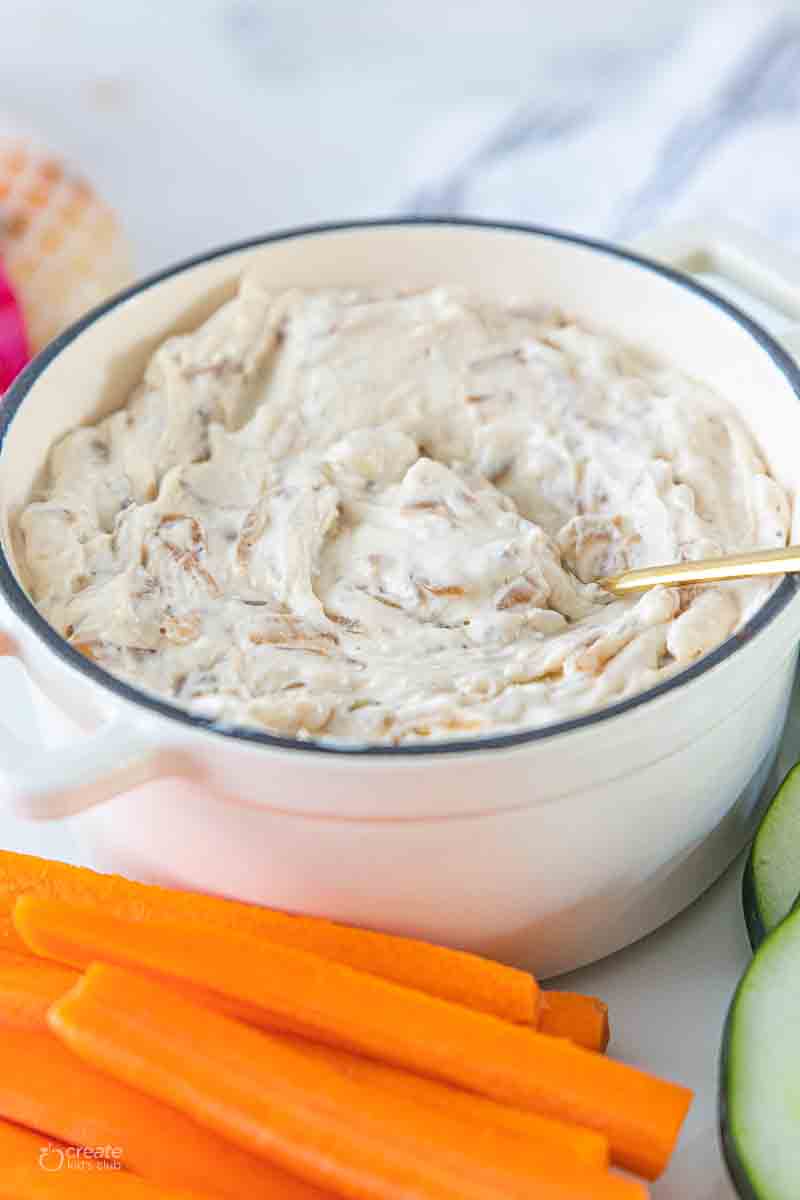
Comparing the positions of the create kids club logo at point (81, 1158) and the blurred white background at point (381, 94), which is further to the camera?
the blurred white background at point (381, 94)

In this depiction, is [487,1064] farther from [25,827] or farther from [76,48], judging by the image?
[76,48]

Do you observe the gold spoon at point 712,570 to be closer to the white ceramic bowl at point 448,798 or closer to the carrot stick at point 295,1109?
the white ceramic bowl at point 448,798

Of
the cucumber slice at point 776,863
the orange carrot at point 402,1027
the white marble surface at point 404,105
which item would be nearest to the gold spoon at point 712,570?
the cucumber slice at point 776,863

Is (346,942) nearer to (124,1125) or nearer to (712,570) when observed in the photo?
(124,1125)

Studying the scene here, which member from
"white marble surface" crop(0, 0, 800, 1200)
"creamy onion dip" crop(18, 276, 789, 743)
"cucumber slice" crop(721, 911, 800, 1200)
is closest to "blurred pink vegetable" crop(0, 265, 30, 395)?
"creamy onion dip" crop(18, 276, 789, 743)

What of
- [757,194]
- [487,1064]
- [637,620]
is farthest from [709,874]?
[757,194]

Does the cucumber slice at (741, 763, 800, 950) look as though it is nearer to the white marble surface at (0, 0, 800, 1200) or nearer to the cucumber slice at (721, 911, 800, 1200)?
the cucumber slice at (721, 911, 800, 1200)

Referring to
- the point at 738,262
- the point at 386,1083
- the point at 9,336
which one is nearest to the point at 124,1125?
the point at 386,1083
